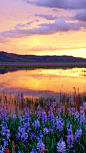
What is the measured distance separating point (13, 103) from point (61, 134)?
8.37 m

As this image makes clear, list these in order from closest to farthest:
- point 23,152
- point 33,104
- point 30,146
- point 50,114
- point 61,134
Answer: point 23,152
point 30,146
point 61,134
point 50,114
point 33,104

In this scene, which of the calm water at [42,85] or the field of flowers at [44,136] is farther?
the calm water at [42,85]

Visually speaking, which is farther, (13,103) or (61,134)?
(13,103)

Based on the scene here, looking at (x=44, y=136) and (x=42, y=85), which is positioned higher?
(x=42, y=85)

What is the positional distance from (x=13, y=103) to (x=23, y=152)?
942 centimetres

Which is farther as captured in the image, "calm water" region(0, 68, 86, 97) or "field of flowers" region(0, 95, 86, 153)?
"calm water" region(0, 68, 86, 97)

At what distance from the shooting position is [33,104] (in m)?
14.5

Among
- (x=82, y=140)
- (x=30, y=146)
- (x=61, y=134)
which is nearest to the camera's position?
(x=30, y=146)

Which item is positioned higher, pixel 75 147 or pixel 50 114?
pixel 50 114

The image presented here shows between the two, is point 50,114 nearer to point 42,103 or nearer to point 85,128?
point 85,128

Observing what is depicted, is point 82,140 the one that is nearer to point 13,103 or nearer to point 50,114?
point 50,114

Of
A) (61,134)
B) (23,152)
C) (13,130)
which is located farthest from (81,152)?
(13,130)

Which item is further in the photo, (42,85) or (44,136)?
(42,85)

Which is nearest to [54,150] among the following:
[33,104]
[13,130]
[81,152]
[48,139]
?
[48,139]
